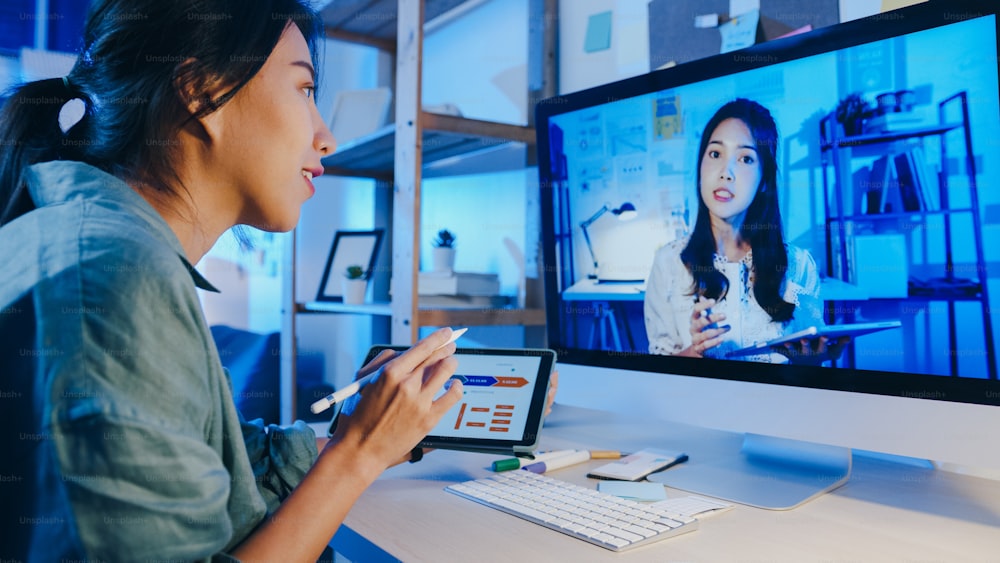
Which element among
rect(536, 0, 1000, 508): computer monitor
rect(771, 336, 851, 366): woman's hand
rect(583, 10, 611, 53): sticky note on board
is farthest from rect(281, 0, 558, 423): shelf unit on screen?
rect(771, 336, 851, 366): woman's hand

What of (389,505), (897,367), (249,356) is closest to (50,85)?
(389,505)

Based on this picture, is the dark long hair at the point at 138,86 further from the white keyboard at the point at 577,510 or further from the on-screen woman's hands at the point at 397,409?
the white keyboard at the point at 577,510

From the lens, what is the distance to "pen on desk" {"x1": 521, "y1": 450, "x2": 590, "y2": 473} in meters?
1.01

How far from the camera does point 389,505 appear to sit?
856 millimetres

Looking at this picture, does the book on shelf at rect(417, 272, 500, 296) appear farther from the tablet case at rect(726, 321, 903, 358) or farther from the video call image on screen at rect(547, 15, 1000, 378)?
the tablet case at rect(726, 321, 903, 358)

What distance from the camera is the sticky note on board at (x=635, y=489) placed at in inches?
34.4

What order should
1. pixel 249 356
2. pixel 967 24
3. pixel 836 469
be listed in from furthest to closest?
pixel 249 356
pixel 836 469
pixel 967 24

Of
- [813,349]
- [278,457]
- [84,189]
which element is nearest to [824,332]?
[813,349]

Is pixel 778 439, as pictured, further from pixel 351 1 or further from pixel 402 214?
pixel 351 1

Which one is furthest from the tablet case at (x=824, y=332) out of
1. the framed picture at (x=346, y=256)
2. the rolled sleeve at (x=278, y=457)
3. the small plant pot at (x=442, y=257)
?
the framed picture at (x=346, y=256)

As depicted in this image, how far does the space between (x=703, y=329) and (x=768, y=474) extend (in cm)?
21

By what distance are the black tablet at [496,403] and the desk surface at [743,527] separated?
7cm

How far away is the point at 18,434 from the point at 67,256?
0.15m

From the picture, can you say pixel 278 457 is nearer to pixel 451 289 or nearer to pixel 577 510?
pixel 577 510
